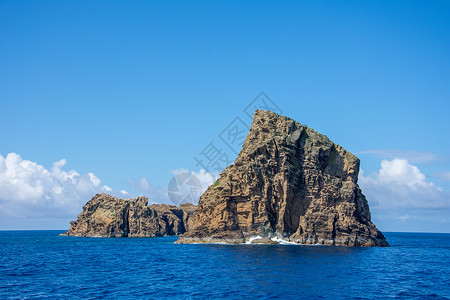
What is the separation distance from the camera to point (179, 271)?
5709 cm

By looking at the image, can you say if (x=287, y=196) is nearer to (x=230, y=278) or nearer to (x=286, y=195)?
(x=286, y=195)

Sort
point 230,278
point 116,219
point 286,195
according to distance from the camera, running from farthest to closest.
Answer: point 116,219 < point 286,195 < point 230,278

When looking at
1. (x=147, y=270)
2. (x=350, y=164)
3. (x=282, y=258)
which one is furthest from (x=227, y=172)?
(x=147, y=270)

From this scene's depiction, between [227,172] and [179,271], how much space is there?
51.4 m

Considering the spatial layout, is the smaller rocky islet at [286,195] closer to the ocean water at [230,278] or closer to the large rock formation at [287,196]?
the large rock formation at [287,196]

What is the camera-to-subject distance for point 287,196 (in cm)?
9969

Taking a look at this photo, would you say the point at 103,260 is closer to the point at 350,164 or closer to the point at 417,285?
the point at 417,285

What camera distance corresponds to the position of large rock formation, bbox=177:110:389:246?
97.9 m

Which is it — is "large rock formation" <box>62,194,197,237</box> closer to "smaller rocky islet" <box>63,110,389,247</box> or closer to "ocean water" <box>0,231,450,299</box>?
"smaller rocky islet" <box>63,110,389,247</box>

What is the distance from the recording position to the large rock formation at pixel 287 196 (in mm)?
97875

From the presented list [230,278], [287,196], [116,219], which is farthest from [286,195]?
[116,219]

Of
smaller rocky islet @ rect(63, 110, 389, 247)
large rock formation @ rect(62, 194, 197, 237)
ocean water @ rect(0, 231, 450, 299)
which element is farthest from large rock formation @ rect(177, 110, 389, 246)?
large rock formation @ rect(62, 194, 197, 237)

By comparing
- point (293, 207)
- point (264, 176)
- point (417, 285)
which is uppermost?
point (264, 176)

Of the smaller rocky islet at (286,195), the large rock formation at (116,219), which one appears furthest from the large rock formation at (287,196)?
the large rock formation at (116,219)
